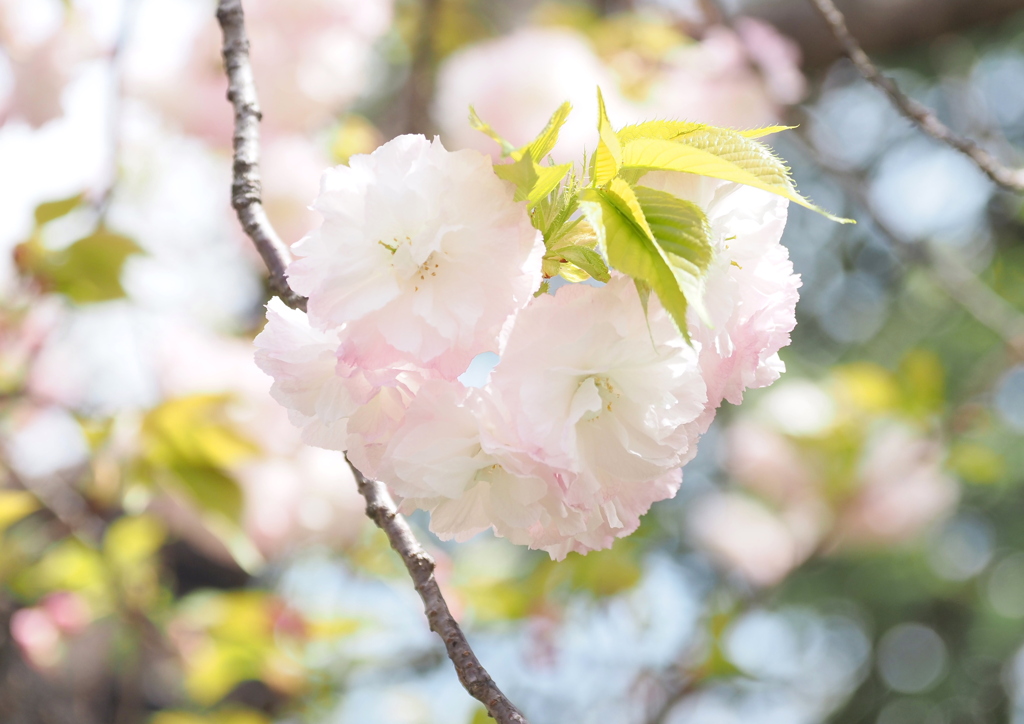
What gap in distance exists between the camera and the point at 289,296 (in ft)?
1.25

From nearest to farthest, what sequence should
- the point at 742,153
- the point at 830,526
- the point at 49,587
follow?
the point at 742,153, the point at 49,587, the point at 830,526

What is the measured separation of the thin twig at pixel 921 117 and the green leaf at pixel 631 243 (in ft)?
1.20

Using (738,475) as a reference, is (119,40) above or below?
above

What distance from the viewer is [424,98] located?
121 cm

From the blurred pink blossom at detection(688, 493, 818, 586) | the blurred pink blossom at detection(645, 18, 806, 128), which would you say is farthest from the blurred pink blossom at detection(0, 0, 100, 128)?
the blurred pink blossom at detection(688, 493, 818, 586)

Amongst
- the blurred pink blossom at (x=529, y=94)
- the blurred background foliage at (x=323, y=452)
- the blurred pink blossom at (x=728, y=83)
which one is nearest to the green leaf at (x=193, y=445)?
the blurred background foliage at (x=323, y=452)

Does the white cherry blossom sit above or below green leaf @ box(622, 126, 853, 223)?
below

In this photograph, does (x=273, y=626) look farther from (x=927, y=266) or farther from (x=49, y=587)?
(x=927, y=266)

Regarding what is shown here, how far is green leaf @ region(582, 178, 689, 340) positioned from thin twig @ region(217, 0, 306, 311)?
0.15 metres

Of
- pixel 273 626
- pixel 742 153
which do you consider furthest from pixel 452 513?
pixel 273 626

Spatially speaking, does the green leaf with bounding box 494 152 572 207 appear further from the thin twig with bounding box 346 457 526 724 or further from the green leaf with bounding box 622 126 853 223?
the thin twig with bounding box 346 457 526 724

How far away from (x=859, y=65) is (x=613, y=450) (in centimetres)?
40

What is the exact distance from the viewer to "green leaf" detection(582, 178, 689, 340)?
0.92 ft

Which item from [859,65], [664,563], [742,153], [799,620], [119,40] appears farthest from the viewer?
[799,620]
